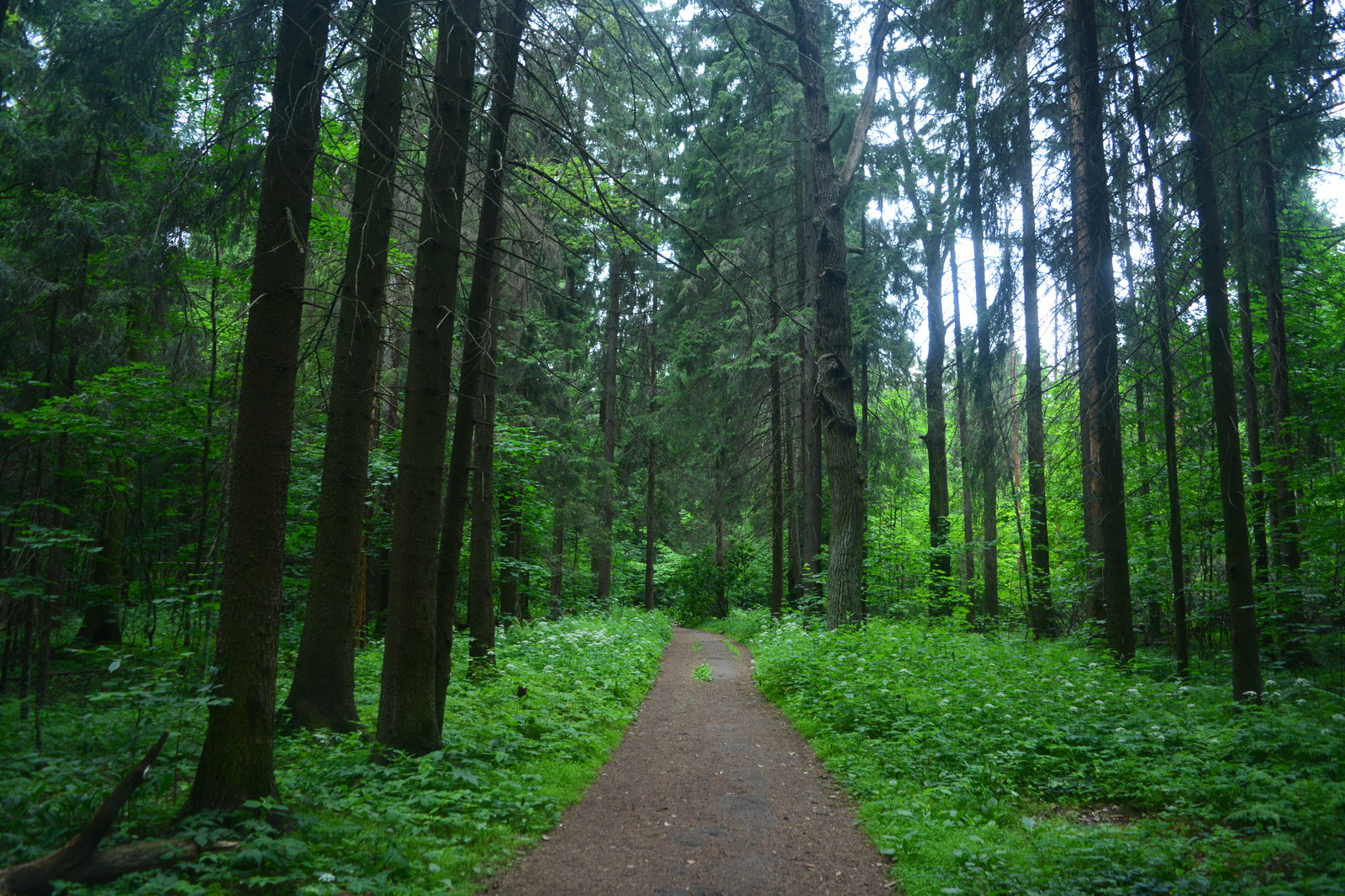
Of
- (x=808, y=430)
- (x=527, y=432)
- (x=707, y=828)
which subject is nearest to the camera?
(x=707, y=828)

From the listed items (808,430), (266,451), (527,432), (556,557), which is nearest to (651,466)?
(556,557)

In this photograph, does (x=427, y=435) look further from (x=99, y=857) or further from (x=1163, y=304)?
(x=1163, y=304)

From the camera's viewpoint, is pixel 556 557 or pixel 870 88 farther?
pixel 556 557

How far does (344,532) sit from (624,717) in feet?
13.8

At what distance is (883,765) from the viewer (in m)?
6.33

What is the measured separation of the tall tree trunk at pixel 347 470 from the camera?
6.29 meters

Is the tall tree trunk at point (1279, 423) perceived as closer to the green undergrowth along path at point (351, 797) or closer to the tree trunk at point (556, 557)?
the green undergrowth along path at point (351, 797)

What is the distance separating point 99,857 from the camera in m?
3.39

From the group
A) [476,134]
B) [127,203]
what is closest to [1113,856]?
[476,134]

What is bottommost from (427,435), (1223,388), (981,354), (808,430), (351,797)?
(351,797)

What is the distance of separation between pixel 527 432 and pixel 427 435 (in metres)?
6.34

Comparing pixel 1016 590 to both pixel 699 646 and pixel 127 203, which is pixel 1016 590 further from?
pixel 127 203

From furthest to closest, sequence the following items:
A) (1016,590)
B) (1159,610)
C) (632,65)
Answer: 1. (1016,590)
2. (1159,610)
3. (632,65)

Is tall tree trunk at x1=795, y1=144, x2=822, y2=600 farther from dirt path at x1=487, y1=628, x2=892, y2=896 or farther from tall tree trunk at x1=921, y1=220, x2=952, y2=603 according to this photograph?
dirt path at x1=487, y1=628, x2=892, y2=896
